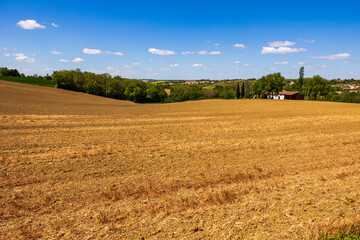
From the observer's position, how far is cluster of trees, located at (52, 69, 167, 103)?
97.0m

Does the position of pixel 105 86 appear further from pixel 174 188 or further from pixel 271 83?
pixel 174 188

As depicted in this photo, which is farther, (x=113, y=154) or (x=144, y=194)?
(x=113, y=154)

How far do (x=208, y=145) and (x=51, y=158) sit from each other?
9.50 metres

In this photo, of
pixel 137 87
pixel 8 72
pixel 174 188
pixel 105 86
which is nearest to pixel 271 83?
pixel 137 87

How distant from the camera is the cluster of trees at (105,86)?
9700 centimetres

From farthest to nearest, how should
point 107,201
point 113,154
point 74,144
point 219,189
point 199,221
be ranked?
point 74,144, point 113,154, point 219,189, point 107,201, point 199,221

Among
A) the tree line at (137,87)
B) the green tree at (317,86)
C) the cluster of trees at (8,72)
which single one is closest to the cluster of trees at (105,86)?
the tree line at (137,87)

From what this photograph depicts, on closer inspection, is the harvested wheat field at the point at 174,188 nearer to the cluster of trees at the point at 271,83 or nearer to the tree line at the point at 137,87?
the cluster of trees at the point at 271,83

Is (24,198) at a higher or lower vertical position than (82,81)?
lower

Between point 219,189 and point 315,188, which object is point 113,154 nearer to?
point 219,189

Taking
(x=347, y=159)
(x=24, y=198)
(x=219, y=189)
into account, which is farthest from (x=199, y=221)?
(x=347, y=159)

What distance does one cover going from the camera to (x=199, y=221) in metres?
6.20

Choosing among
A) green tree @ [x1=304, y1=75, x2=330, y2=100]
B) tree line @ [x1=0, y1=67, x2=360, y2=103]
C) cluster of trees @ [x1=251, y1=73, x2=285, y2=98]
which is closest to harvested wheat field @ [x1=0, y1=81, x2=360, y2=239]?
cluster of trees @ [x1=251, y1=73, x2=285, y2=98]

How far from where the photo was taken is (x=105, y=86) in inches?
4038
